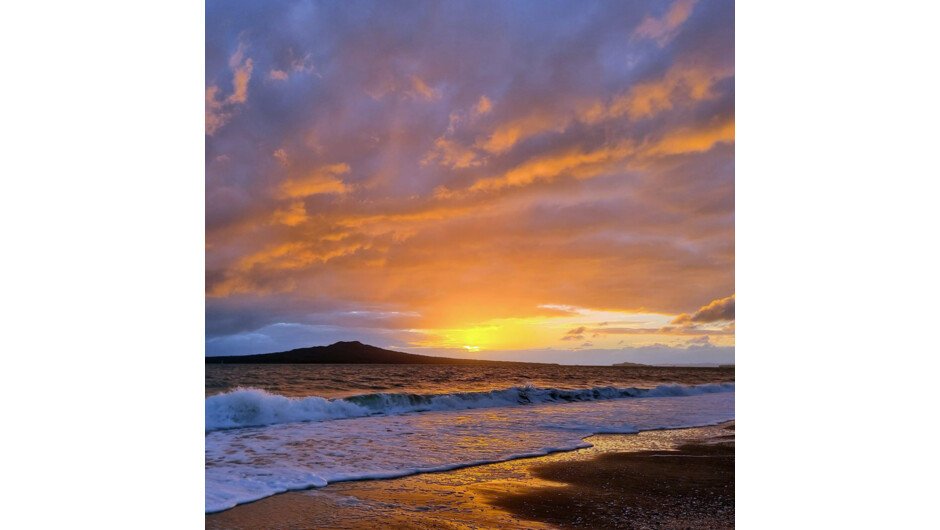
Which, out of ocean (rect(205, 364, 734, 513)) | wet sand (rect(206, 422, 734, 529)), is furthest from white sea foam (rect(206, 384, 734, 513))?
wet sand (rect(206, 422, 734, 529))

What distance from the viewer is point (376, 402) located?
6715 millimetres

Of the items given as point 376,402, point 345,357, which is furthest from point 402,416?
point 345,357

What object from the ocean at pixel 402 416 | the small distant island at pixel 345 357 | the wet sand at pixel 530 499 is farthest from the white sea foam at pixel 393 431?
the small distant island at pixel 345 357

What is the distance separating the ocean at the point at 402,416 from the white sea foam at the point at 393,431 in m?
0.01

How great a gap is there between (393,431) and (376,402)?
1.94 meters

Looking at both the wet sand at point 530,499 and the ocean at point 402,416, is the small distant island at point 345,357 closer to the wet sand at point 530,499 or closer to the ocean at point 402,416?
the ocean at point 402,416

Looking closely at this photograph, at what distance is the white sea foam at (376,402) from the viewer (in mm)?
5402

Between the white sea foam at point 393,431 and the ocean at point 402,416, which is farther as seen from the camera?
the ocean at point 402,416

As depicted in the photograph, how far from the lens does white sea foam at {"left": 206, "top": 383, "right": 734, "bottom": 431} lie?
5402 millimetres
